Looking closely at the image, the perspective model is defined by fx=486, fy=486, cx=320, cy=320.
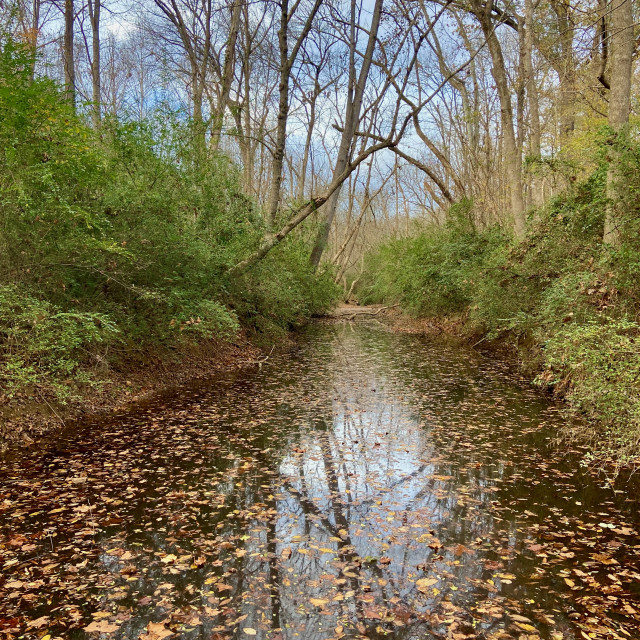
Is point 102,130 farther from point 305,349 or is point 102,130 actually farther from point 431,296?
point 431,296

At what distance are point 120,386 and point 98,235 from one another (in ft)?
8.21

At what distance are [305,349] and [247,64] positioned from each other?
12.6 metres

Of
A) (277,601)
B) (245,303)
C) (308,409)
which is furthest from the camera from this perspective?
(245,303)

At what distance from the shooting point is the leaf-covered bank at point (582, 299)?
223 inches

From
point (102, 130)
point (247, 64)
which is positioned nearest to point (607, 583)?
point (102, 130)

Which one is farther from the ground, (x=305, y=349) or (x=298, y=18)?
(x=298, y=18)

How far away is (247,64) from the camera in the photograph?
19859 millimetres

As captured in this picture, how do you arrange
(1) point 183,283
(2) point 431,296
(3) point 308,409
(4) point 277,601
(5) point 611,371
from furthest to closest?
(2) point 431,296, (1) point 183,283, (3) point 308,409, (5) point 611,371, (4) point 277,601

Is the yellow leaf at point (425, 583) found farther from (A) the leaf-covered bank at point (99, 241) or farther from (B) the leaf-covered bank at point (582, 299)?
(A) the leaf-covered bank at point (99, 241)

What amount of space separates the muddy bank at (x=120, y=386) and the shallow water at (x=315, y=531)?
48 centimetres

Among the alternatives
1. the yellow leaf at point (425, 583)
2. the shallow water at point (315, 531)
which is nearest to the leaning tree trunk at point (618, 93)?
the shallow water at point (315, 531)

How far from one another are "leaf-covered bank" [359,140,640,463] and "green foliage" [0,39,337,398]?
6019mm

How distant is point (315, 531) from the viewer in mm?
4168

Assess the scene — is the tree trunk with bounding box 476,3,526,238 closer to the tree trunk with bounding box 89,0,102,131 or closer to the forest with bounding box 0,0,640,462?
the forest with bounding box 0,0,640,462
